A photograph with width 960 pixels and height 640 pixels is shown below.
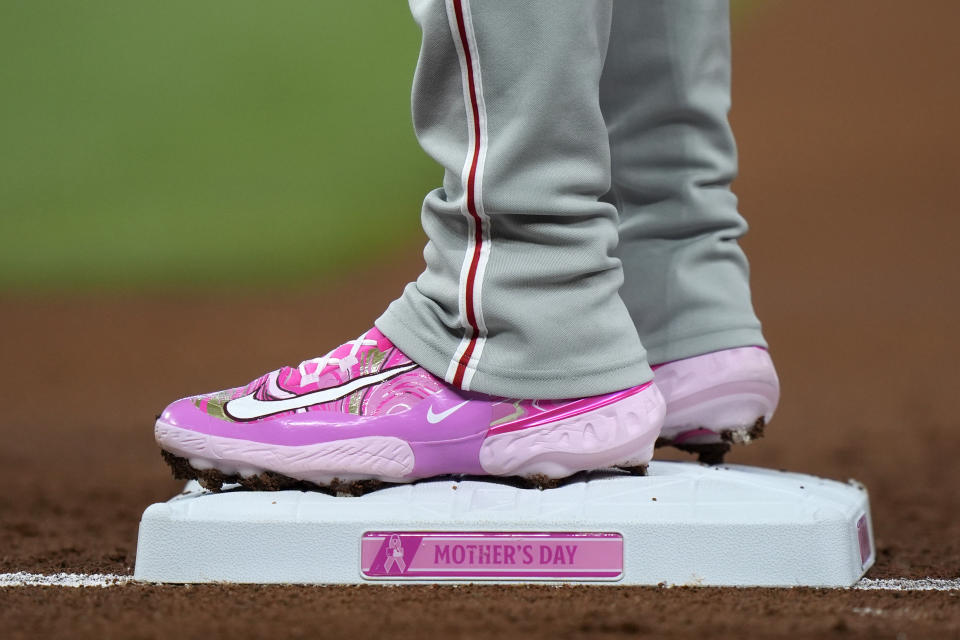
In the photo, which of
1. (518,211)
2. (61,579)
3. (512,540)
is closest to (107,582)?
(61,579)

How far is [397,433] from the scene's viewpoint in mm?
847

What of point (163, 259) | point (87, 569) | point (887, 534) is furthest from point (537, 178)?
point (163, 259)

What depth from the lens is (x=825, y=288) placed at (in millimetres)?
3869

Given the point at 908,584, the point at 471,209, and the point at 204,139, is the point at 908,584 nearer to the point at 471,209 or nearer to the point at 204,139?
the point at 471,209

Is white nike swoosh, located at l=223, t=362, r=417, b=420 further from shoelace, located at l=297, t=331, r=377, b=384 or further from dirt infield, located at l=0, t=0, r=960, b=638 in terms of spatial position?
dirt infield, located at l=0, t=0, r=960, b=638

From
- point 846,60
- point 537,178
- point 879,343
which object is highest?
point 846,60

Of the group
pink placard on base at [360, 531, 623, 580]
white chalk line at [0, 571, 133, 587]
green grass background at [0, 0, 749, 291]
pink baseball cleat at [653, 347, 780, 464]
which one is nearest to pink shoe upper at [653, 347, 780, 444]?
pink baseball cleat at [653, 347, 780, 464]

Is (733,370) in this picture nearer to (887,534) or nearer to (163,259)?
(887,534)

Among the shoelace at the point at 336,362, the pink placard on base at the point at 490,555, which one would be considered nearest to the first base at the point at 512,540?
the pink placard on base at the point at 490,555

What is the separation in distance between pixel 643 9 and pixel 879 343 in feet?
7.45

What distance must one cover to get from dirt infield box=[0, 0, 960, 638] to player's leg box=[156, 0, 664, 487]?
120mm

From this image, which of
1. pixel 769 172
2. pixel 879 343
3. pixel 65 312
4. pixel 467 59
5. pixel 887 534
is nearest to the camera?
pixel 467 59

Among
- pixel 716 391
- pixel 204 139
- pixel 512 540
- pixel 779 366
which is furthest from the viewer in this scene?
pixel 204 139

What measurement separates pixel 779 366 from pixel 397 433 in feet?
7.19
